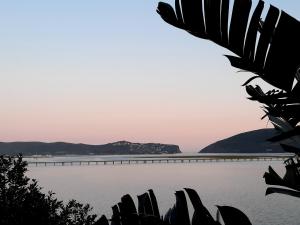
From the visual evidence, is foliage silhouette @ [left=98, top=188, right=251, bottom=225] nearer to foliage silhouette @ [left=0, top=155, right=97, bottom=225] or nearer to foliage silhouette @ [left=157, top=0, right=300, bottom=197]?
foliage silhouette @ [left=157, top=0, right=300, bottom=197]

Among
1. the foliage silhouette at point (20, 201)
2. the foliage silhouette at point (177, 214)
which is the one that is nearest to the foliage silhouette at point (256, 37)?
the foliage silhouette at point (177, 214)

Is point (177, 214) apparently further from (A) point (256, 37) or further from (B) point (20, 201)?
(B) point (20, 201)

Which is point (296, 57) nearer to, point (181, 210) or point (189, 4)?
point (189, 4)

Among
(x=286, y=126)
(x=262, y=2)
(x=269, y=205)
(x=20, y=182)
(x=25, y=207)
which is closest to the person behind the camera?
(x=262, y=2)

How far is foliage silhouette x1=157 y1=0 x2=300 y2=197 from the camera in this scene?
271 centimetres

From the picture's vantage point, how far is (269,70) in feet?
9.30

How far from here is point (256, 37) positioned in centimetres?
284

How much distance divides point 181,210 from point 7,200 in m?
14.9

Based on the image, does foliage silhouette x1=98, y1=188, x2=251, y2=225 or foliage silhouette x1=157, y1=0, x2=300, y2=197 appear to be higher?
foliage silhouette x1=157, y1=0, x2=300, y2=197

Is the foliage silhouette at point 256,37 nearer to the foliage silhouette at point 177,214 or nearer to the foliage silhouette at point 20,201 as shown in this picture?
the foliage silhouette at point 177,214

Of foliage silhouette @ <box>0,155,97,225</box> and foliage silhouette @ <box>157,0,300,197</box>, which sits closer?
foliage silhouette @ <box>157,0,300,197</box>

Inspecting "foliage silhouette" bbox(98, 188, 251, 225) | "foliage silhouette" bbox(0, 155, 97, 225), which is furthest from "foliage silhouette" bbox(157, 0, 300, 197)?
"foliage silhouette" bbox(0, 155, 97, 225)

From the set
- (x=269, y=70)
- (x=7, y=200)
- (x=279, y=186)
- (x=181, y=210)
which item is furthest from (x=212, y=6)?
(x=7, y=200)

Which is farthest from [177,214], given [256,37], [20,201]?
[20,201]
